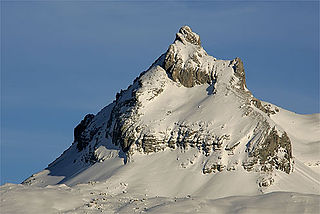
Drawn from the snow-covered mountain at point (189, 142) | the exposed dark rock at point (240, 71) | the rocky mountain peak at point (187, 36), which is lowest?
the snow-covered mountain at point (189, 142)

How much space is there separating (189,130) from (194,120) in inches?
90.6

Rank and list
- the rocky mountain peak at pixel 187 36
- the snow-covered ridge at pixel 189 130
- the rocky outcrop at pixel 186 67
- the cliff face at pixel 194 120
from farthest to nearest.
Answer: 1. the rocky mountain peak at pixel 187 36
2. the rocky outcrop at pixel 186 67
3. the cliff face at pixel 194 120
4. the snow-covered ridge at pixel 189 130

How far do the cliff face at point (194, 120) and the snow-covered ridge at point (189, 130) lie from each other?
0.49 ft

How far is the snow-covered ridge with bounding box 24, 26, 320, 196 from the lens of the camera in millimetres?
119438

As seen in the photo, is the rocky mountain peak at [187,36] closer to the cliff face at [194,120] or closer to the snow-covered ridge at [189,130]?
the cliff face at [194,120]

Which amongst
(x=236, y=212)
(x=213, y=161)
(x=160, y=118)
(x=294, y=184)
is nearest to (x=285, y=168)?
(x=294, y=184)

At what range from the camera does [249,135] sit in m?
122

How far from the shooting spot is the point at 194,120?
124125 millimetres

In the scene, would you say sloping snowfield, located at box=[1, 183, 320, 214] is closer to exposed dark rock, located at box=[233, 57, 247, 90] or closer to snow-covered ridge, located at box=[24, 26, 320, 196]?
snow-covered ridge, located at box=[24, 26, 320, 196]

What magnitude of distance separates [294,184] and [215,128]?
583 inches

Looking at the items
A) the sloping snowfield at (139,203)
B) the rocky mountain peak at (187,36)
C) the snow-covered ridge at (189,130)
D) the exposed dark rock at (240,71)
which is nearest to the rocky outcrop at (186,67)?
the snow-covered ridge at (189,130)

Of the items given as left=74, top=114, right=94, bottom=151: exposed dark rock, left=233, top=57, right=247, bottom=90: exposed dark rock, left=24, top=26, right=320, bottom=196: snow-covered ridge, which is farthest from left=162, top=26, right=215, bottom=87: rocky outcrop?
left=74, top=114, right=94, bottom=151: exposed dark rock

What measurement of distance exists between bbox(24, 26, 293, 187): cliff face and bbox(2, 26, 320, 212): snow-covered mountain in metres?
0.16

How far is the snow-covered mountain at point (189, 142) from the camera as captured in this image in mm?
116438
